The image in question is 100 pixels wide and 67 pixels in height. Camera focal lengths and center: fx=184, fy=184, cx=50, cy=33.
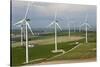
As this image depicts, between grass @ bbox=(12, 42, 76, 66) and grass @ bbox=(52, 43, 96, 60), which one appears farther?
grass @ bbox=(52, 43, 96, 60)

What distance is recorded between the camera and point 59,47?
2154 mm

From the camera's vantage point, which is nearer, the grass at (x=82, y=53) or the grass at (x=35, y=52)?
the grass at (x=35, y=52)

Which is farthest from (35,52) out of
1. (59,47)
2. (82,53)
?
(82,53)

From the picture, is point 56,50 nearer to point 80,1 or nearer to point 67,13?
point 67,13

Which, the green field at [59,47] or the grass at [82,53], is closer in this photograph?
the green field at [59,47]

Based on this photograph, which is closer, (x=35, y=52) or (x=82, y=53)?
(x=35, y=52)

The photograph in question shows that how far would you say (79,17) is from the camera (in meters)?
2.24

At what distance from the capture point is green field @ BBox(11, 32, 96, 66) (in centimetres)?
201

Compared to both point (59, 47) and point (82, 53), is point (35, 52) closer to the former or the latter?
point (59, 47)

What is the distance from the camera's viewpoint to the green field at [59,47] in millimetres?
2006
